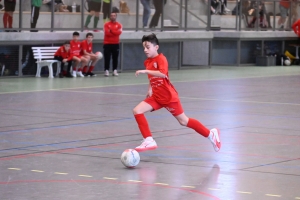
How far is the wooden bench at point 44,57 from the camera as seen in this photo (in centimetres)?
2458

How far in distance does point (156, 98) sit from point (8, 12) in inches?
576

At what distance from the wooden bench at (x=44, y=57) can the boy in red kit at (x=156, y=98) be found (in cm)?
1451

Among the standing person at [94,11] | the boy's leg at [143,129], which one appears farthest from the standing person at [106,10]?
the boy's leg at [143,129]

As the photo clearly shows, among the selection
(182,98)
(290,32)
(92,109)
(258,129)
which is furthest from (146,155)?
(290,32)

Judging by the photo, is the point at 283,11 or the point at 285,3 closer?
the point at 285,3

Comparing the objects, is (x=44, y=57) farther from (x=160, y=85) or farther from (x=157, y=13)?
(x=160, y=85)

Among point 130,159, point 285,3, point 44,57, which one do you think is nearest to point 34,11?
point 44,57

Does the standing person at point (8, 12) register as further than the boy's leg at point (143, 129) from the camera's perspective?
Yes

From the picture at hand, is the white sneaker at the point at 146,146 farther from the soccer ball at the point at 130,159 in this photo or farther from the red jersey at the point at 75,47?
the red jersey at the point at 75,47

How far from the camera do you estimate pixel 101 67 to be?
2731 cm

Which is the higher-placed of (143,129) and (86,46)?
(86,46)

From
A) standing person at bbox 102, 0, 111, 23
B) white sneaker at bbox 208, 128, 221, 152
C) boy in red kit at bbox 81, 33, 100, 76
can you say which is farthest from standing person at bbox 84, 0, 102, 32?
white sneaker at bbox 208, 128, 221, 152

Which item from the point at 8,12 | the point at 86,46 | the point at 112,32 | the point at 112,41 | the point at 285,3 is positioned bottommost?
the point at 86,46

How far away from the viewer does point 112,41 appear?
84.2ft
